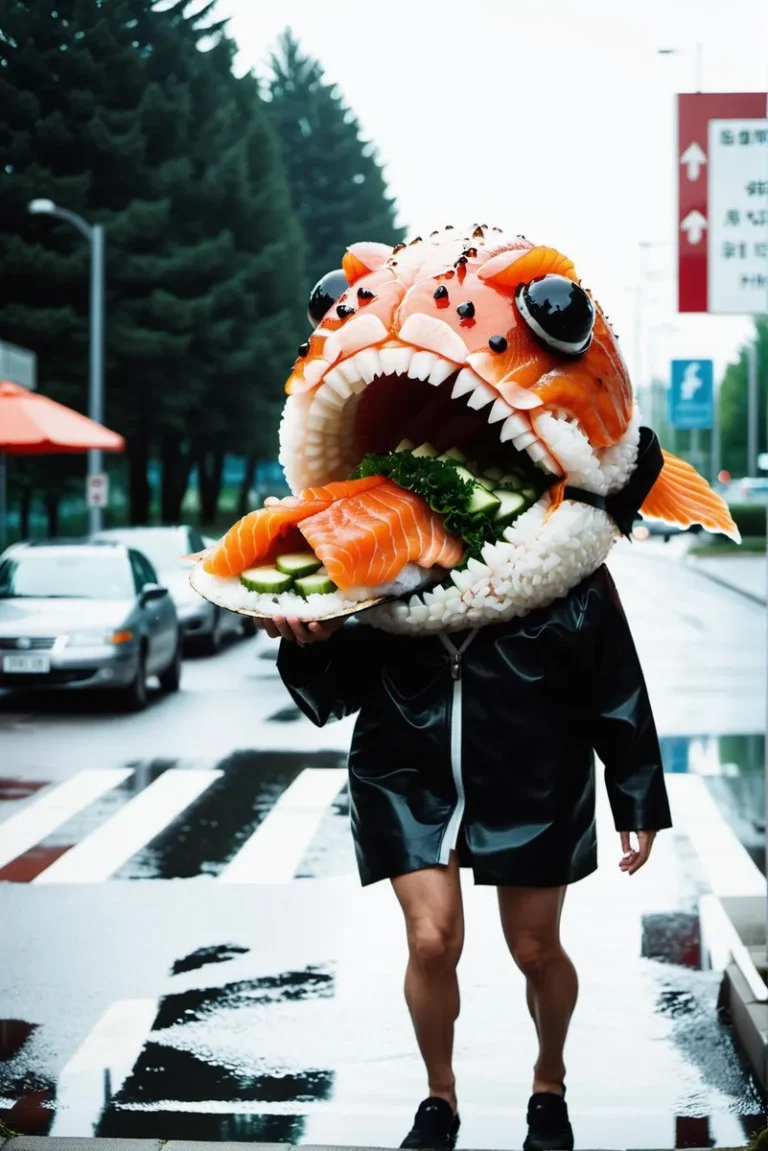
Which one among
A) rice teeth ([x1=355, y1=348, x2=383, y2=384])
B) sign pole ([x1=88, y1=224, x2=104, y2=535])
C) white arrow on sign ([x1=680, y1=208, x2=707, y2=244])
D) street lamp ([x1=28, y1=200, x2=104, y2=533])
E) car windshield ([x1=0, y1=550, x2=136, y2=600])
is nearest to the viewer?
rice teeth ([x1=355, y1=348, x2=383, y2=384])

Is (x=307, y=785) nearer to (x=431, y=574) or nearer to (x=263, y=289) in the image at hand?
(x=431, y=574)

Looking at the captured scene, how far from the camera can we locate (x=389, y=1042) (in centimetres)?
530

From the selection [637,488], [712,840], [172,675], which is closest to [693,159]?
[712,840]

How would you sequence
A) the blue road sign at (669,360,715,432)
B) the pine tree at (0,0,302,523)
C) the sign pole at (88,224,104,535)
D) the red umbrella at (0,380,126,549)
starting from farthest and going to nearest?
1. the blue road sign at (669,360,715,432)
2. the sign pole at (88,224,104,535)
3. the red umbrella at (0,380,126,549)
4. the pine tree at (0,0,302,523)

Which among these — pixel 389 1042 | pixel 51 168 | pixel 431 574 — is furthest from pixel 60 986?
pixel 51 168

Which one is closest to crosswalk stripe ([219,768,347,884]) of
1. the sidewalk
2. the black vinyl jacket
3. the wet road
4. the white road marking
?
the wet road

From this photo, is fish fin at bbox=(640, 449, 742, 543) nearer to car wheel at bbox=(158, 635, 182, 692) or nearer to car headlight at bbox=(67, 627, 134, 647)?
car headlight at bbox=(67, 627, 134, 647)

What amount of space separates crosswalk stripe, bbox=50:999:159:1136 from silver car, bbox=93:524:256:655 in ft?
41.4

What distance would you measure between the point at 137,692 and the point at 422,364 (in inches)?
430

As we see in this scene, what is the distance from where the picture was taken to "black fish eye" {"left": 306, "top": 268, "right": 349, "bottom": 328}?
163 inches

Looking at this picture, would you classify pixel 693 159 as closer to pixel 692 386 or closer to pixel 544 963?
pixel 544 963

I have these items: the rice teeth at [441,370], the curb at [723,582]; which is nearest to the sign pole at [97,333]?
the curb at [723,582]

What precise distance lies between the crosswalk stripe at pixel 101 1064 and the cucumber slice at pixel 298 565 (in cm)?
184

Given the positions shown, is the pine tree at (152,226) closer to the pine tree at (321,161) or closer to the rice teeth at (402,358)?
the rice teeth at (402,358)
